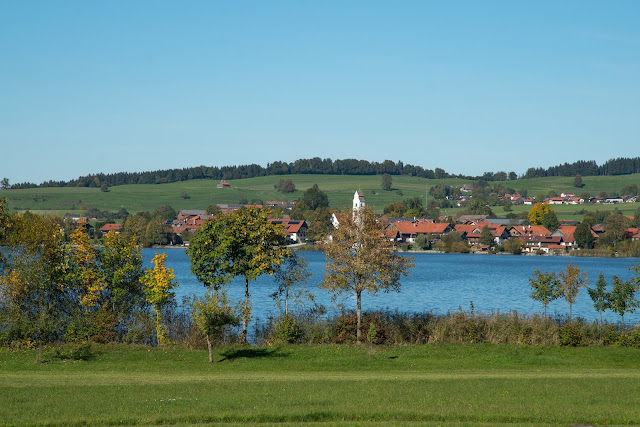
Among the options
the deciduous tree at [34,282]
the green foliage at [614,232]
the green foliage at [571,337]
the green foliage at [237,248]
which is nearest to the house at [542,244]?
the green foliage at [614,232]

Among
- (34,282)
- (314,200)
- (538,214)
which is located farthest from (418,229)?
(34,282)

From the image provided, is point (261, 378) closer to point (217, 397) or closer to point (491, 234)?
point (217, 397)

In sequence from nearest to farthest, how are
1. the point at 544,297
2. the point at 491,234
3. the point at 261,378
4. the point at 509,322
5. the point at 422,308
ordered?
the point at 261,378
the point at 509,322
the point at 544,297
the point at 422,308
the point at 491,234

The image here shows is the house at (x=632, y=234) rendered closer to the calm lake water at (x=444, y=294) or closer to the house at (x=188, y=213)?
the calm lake water at (x=444, y=294)

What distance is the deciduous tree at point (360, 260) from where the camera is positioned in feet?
106

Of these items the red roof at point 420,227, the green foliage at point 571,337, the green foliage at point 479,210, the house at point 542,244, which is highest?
the green foliage at point 479,210

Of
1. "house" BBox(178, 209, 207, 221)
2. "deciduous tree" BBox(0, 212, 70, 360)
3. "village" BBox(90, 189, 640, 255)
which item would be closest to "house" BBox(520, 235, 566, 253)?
"village" BBox(90, 189, 640, 255)

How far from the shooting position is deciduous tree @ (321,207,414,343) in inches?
1277

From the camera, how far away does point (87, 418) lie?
15984mm

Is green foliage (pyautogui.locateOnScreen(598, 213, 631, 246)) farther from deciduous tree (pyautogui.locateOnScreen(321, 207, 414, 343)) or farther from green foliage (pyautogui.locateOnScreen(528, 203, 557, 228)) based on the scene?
deciduous tree (pyautogui.locateOnScreen(321, 207, 414, 343))

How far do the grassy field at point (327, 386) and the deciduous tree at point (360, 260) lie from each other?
3.61 meters

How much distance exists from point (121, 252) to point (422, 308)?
91.1 ft

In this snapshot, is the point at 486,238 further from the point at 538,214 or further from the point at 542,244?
the point at 538,214

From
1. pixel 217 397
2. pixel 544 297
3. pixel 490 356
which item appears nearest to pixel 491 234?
pixel 544 297
